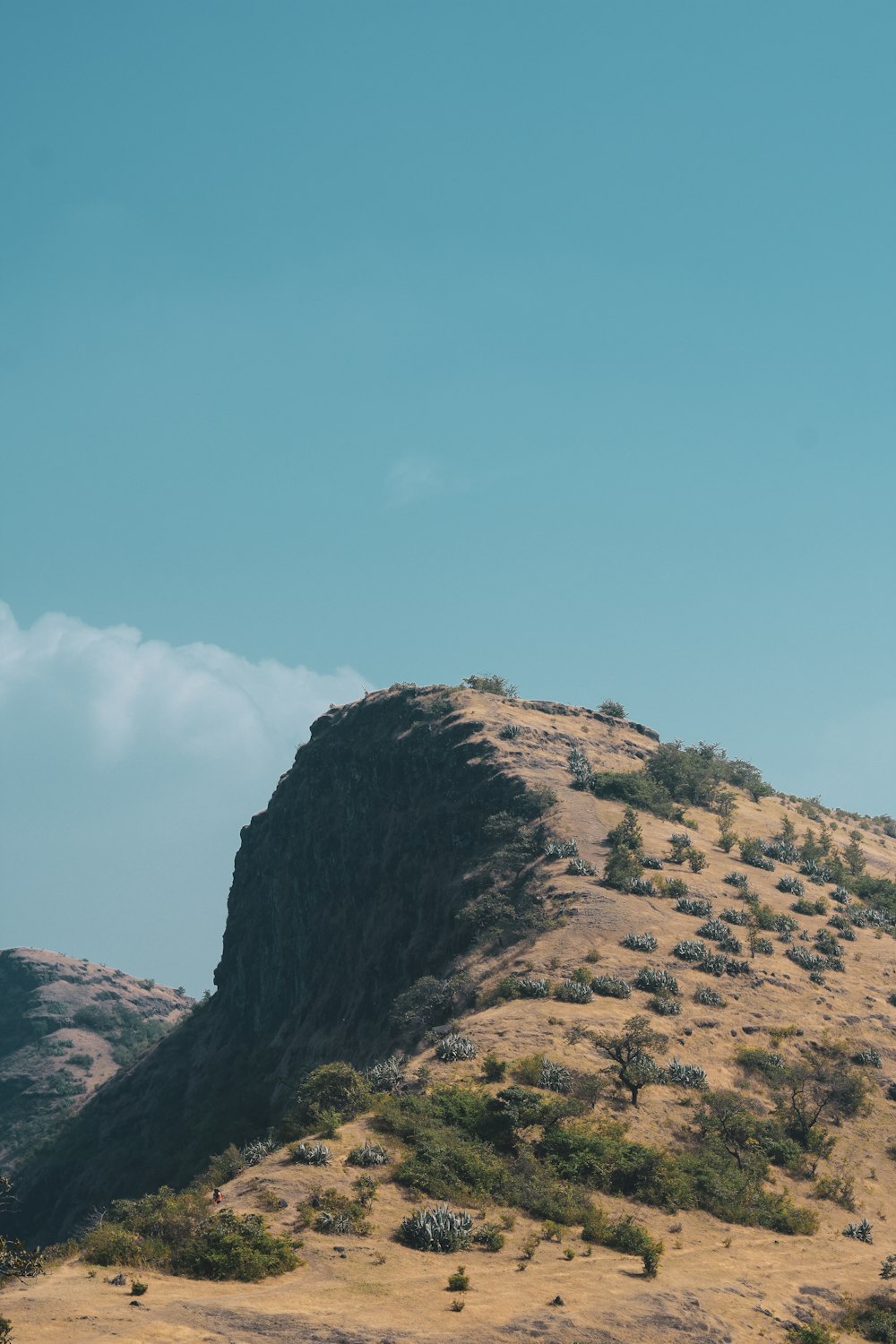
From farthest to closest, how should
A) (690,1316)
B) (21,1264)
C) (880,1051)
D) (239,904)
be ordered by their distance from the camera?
(239,904), (880,1051), (690,1316), (21,1264)

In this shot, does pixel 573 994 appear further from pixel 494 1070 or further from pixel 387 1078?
pixel 387 1078

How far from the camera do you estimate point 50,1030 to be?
14600cm

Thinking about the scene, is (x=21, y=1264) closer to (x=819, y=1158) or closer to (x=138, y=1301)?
(x=138, y=1301)

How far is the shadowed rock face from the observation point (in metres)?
70.0

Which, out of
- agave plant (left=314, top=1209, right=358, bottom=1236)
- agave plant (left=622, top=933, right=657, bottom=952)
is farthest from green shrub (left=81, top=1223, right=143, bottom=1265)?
agave plant (left=622, top=933, right=657, bottom=952)

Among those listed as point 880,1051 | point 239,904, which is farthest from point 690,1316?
point 239,904

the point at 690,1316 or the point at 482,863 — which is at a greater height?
the point at 482,863

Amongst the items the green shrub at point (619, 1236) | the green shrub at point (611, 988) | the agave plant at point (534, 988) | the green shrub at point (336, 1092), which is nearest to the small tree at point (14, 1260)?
the green shrub at point (619, 1236)

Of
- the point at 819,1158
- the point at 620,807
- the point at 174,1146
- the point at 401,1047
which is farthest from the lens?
the point at 174,1146

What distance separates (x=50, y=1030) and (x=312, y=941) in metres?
78.3

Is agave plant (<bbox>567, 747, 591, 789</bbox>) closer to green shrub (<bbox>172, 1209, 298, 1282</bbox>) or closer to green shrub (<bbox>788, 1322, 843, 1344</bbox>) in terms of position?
green shrub (<bbox>788, 1322, 843, 1344</bbox>)

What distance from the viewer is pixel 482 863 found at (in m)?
64.5

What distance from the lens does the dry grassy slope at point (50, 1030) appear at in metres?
127

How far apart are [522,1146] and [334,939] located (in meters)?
50.8
